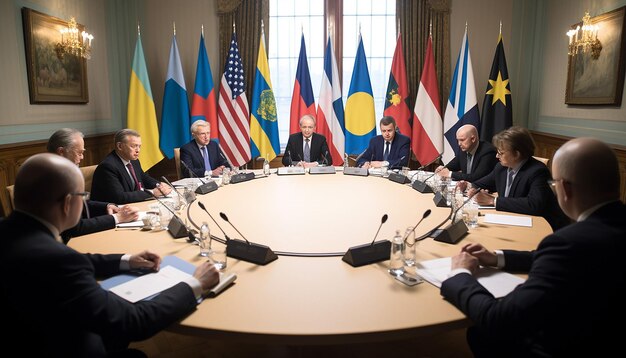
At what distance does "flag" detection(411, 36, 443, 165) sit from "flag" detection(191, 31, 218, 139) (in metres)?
2.85

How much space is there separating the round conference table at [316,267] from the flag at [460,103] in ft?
8.73

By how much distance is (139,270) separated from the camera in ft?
5.84

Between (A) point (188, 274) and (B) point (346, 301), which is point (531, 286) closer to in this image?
(B) point (346, 301)

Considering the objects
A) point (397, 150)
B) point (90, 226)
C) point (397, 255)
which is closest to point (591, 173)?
point (397, 255)

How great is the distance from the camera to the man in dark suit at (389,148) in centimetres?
477

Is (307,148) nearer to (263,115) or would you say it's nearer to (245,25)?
(263,115)

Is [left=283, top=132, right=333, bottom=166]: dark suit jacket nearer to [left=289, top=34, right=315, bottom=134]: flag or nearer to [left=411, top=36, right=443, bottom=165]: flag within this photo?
[left=289, top=34, right=315, bottom=134]: flag

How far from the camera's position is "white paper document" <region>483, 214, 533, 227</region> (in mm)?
2549

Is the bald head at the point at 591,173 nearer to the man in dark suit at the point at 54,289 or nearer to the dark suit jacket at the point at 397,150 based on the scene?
the man in dark suit at the point at 54,289

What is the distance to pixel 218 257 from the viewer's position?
1.98 meters

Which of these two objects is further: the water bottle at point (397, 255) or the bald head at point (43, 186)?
the water bottle at point (397, 255)

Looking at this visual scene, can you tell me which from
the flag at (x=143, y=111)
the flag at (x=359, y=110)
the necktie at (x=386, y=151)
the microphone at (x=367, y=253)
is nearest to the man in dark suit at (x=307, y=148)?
the necktie at (x=386, y=151)

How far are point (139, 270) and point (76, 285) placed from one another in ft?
1.85

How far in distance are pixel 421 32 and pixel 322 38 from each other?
56.4 inches
